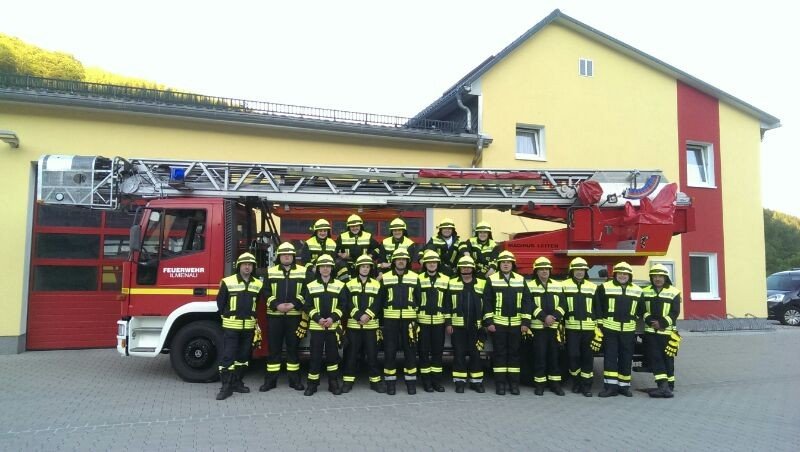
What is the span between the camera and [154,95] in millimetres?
10430

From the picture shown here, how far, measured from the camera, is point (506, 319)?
6.89m

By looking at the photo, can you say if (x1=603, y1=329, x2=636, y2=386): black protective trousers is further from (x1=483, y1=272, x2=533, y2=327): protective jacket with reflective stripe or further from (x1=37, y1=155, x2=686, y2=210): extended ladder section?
(x1=37, y1=155, x2=686, y2=210): extended ladder section

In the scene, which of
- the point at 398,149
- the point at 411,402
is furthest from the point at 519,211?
the point at 398,149

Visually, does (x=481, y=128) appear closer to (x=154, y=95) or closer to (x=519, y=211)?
(x=519, y=211)

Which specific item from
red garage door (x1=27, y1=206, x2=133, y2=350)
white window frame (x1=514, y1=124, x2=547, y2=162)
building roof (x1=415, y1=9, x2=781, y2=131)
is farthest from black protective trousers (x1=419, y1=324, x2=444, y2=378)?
building roof (x1=415, y1=9, x2=781, y2=131)

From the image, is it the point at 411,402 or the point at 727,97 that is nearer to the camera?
A: the point at 411,402

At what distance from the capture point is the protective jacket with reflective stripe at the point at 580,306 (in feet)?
23.1

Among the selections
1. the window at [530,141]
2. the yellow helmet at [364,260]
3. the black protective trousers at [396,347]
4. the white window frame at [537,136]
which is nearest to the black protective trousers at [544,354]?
the black protective trousers at [396,347]

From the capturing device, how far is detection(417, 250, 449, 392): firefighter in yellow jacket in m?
6.88

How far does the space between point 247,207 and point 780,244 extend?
49662mm

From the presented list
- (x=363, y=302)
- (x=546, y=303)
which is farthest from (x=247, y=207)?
(x=546, y=303)

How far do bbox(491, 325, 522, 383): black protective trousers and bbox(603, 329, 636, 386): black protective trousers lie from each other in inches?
46.2

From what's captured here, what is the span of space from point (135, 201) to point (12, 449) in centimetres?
353

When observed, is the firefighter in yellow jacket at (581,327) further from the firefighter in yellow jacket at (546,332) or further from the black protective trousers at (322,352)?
the black protective trousers at (322,352)
